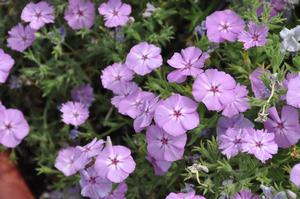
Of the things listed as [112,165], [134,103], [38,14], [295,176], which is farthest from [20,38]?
[295,176]

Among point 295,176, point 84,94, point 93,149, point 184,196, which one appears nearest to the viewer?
point 295,176

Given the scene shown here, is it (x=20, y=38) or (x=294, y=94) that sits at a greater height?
(x=294, y=94)

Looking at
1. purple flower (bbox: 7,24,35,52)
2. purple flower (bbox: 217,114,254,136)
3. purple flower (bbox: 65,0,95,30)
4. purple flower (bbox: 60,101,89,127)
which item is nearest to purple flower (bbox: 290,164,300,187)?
purple flower (bbox: 217,114,254,136)

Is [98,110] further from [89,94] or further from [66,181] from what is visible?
[66,181]

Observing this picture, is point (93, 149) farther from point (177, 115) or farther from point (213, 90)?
point (213, 90)

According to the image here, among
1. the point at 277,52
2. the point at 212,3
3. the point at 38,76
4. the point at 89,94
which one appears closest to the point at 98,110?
the point at 89,94

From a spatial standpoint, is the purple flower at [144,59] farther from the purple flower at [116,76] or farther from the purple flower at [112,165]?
the purple flower at [112,165]
